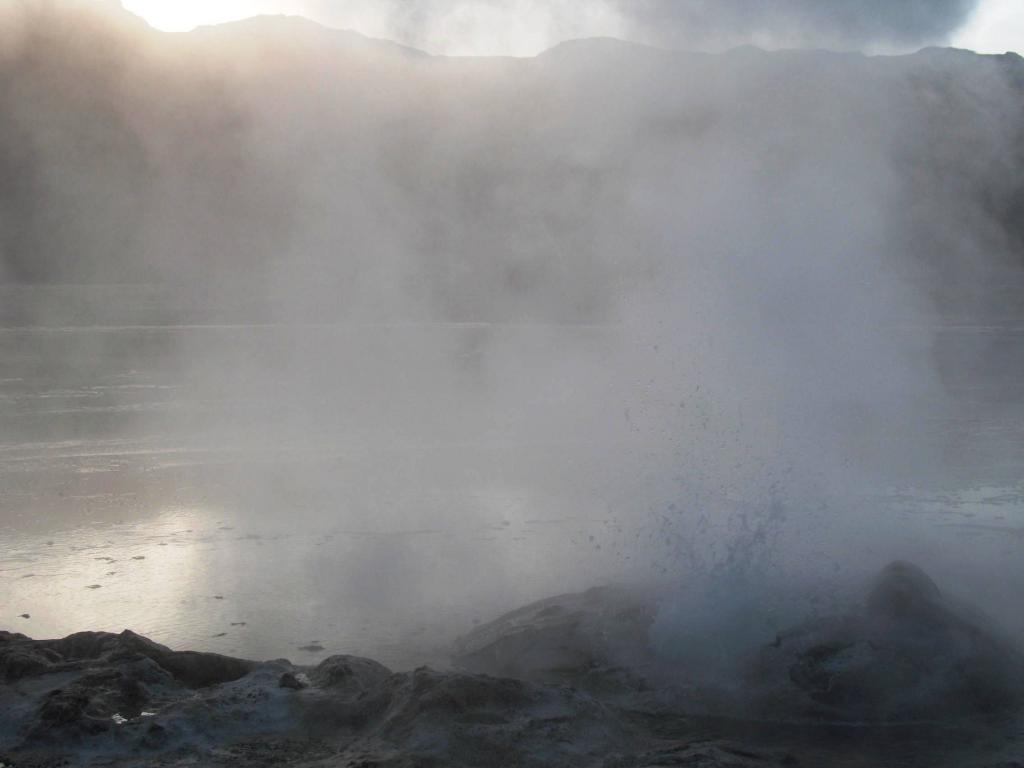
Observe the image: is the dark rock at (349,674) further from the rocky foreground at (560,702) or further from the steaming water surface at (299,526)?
the steaming water surface at (299,526)

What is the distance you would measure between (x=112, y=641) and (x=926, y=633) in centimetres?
306

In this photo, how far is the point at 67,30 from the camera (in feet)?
27.6

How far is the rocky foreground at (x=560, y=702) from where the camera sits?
3.09m

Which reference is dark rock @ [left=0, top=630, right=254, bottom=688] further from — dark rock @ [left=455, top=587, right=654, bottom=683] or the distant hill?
the distant hill

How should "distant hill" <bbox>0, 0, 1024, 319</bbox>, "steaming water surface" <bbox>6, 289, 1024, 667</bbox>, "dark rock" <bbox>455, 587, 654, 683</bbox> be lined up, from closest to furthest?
"dark rock" <bbox>455, 587, 654, 683</bbox> < "steaming water surface" <bbox>6, 289, 1024, 667</bbox> < "distant hill" <bbox>0, 0, 1024, 319</bbox>

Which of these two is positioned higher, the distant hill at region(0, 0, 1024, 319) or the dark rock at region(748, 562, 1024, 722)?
the distant hill at region(0, 0, 1024, 319)

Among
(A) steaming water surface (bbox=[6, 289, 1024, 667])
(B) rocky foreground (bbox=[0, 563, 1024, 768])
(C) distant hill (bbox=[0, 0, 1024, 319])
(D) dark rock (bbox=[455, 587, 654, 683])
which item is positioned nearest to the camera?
(B) rocky foreground (bbox=[0, 563, 1024, 768])

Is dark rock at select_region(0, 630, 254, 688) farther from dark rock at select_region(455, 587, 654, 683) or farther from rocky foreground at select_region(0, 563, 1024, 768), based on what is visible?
dark rock at select_region(455, 587, 654, 683)

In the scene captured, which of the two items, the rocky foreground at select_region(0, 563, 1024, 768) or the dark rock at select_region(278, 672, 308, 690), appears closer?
the rocky foreground at select_region(0, 563, 1024, 768)

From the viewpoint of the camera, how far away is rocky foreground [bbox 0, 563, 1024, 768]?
309 cm

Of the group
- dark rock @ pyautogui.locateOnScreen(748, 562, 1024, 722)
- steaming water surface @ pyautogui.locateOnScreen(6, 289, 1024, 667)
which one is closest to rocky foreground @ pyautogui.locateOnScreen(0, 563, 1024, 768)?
dark rock @ pyautogui.locateOnScreen(748, 562, 1024, 722)

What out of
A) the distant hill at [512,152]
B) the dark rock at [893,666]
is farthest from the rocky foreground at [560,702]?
the distant hill at [512,152]

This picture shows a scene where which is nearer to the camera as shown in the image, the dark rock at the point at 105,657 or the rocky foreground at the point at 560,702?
the rocky foreground at the point at 560,702

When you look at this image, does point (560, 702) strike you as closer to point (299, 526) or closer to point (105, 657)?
point (105, 657)
